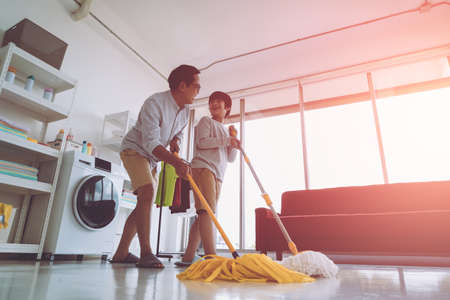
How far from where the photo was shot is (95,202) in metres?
2.57

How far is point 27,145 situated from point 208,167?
5.10ft

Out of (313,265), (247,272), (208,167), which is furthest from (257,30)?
(247,272)

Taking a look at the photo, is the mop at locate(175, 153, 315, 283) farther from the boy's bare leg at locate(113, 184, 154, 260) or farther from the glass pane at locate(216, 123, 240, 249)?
the glass pane at locate(216, 123, 240, 249)

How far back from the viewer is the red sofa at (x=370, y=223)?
225 centimetres

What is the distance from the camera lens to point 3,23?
2623 mm

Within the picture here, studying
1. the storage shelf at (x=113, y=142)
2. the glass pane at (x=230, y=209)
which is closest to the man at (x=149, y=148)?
the storage shelf at (x=113, y=142)

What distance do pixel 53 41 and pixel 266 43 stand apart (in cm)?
272

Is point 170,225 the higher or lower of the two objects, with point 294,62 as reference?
lower

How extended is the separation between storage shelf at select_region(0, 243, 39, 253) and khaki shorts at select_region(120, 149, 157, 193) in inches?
47.9

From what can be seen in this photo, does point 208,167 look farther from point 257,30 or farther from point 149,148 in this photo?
point 257,30

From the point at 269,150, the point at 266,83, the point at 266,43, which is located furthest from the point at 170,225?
the point at 266,43

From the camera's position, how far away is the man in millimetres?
1581

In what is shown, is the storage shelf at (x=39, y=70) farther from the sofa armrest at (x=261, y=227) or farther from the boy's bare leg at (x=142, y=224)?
the sofa armrest at (x=261, y=227)

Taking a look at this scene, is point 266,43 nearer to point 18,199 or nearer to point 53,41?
point 53,41
